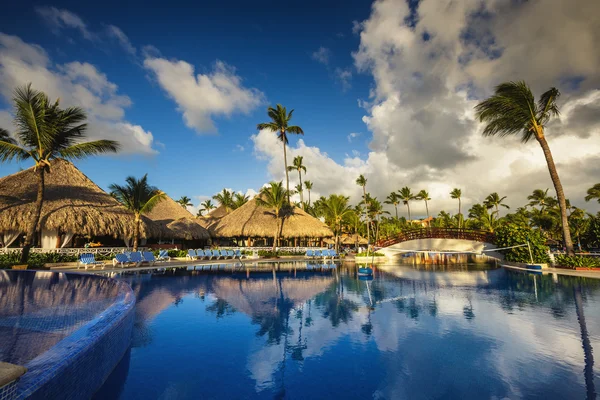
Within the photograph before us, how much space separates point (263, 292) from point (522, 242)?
54.5ft

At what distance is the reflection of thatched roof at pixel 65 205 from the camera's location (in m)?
18.0

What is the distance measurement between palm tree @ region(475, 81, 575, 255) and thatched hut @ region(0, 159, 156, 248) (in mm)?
26089

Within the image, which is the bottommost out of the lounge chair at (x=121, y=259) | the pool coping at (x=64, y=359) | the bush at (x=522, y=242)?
the pool coping at (x=64, y=359)

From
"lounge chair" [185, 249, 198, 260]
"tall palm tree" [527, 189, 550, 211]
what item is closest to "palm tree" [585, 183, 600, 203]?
"tall palm tree" [527, 189, 550, 211]

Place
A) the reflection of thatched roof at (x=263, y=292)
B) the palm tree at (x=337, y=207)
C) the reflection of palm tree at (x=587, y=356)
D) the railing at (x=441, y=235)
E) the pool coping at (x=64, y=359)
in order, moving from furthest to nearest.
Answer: the palm tree at (x=337, y=207) < the railing at (x=441, y=235) < the reflection of thatched roof at (x=263, y=292) < the reflection of palm tree at (x=587, y=356) < the pool coping at (x=64, y=359)

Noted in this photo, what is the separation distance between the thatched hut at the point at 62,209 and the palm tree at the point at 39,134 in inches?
164

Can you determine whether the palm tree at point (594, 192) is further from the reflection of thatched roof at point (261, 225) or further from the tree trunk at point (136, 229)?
the tree trunk at point (136, 229)

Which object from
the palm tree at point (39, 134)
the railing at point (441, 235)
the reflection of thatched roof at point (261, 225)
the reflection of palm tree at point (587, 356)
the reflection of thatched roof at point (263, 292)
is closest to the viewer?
the reflection of palm tree at point (587, 356)

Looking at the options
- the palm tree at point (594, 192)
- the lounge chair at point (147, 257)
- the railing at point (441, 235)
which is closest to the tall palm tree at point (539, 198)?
the palm tree at point (594, 192)

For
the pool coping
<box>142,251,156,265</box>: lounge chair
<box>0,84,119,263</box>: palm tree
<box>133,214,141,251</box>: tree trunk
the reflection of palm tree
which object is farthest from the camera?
<box>133,214,141,251</box>: tree trunk

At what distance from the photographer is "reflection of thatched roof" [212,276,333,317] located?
28.4 ft

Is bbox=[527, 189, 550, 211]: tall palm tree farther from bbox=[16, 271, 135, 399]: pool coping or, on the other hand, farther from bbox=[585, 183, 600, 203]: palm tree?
bbox=[16, 271, 135, 399]: pool coping

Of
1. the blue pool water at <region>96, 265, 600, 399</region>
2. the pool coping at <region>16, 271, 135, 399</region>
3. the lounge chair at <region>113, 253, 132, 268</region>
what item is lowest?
the blue pool water at <region>96, 265, 600, 399</region>

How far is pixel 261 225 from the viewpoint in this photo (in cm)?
3145
